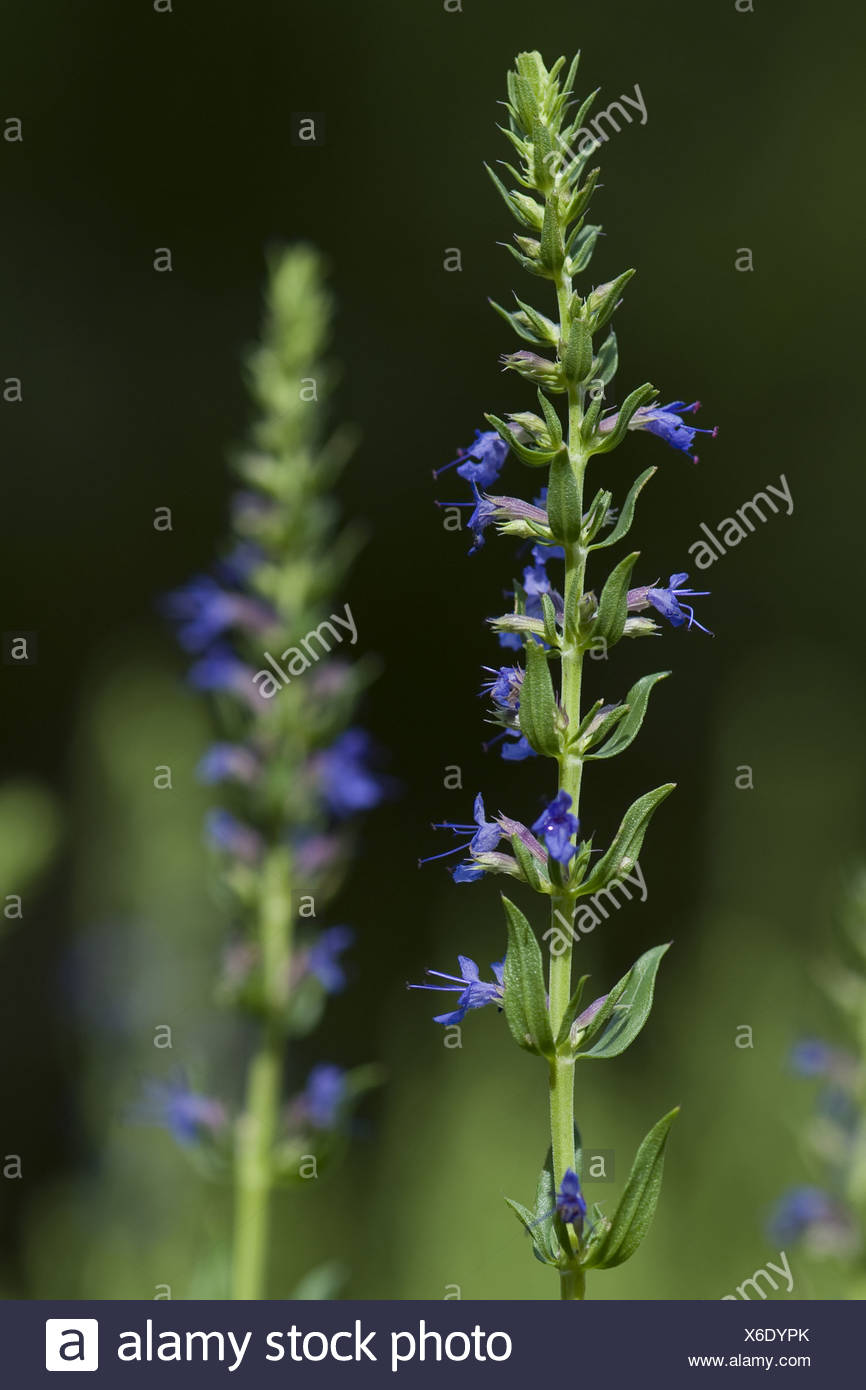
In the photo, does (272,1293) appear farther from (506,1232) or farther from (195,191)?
(195,191)

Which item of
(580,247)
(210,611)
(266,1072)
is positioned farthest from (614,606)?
(210,611)

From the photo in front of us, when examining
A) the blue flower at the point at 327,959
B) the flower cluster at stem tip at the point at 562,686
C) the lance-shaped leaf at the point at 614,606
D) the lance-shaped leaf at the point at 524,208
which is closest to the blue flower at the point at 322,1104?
the blue flower at the point at 327,959

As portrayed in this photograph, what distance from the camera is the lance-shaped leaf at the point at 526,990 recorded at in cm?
136

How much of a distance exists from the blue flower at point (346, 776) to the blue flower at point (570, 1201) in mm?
1081

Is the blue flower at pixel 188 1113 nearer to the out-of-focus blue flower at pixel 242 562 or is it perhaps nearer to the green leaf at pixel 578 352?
the out-of-focus blue flower at pixel 242 562

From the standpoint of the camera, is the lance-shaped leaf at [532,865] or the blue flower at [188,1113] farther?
the blue flower at [188,1113]

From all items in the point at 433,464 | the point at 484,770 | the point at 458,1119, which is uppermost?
the point at 433,464

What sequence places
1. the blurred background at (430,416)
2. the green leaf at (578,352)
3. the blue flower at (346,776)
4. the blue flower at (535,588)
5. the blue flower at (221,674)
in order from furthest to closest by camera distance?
the blurred background at (430,416), the blue flower at (221,674), the blue flower at (346,776), the blue flower at (535,588), the green leaf at (578,352)

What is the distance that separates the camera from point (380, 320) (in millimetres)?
6383

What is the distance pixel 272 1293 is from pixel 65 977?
1144mm

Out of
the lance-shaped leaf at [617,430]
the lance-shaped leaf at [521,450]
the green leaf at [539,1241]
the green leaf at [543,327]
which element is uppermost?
the green leaf at [543,327]

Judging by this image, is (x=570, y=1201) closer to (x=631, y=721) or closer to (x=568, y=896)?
(x=568, y=896)

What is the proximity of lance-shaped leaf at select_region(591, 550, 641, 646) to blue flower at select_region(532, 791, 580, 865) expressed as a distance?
164 millimetres

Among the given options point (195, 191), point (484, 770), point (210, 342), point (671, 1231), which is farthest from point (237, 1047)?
point (195, 191)
